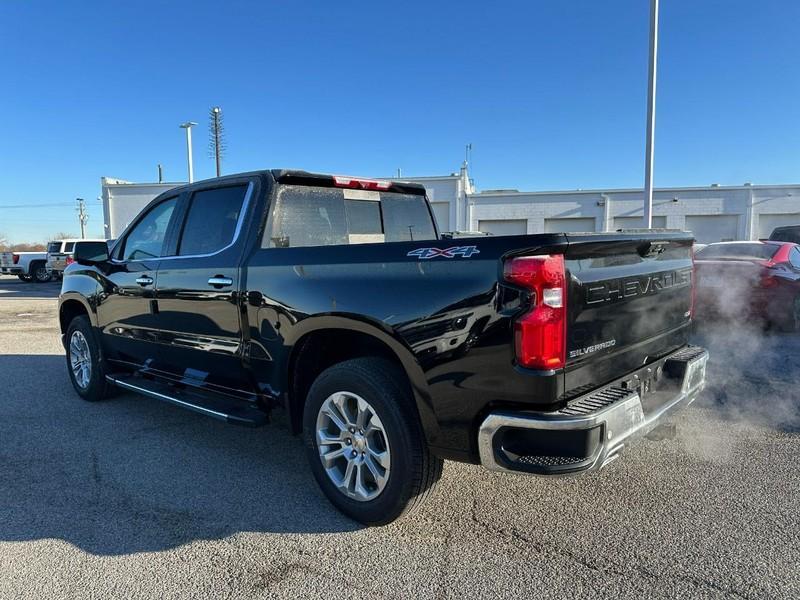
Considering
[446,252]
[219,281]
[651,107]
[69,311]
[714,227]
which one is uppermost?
[651,107]

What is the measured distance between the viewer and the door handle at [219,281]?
12.1 feet

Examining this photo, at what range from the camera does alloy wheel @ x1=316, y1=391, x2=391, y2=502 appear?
2.96m

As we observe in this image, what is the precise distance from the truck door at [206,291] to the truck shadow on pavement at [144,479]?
57 cm

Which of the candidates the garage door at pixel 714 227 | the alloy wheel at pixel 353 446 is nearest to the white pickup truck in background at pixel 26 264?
the alloy wheel at pixel 353 446

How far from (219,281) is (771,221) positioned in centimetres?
3150

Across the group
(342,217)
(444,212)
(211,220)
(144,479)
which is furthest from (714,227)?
(144,479)

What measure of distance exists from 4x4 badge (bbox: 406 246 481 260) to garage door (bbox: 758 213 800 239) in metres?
31.0

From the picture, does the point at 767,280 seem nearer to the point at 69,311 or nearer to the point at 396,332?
the point at 396,332

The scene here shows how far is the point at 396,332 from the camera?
2779 mm

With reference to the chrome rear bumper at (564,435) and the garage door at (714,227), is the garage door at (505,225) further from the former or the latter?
the chrome rear bumper at (564,435)

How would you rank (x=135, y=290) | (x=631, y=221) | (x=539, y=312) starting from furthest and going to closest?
(x=631, y=221), (x=135, y=290), (x=539, y=312)

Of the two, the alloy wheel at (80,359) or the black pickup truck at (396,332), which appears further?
the alloy wheel at (80,359)

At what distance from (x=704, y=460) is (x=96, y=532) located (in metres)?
3.75

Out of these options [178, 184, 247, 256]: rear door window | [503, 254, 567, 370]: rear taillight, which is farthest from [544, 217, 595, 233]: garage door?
[503, 254, 567, 370]: rear taillight
